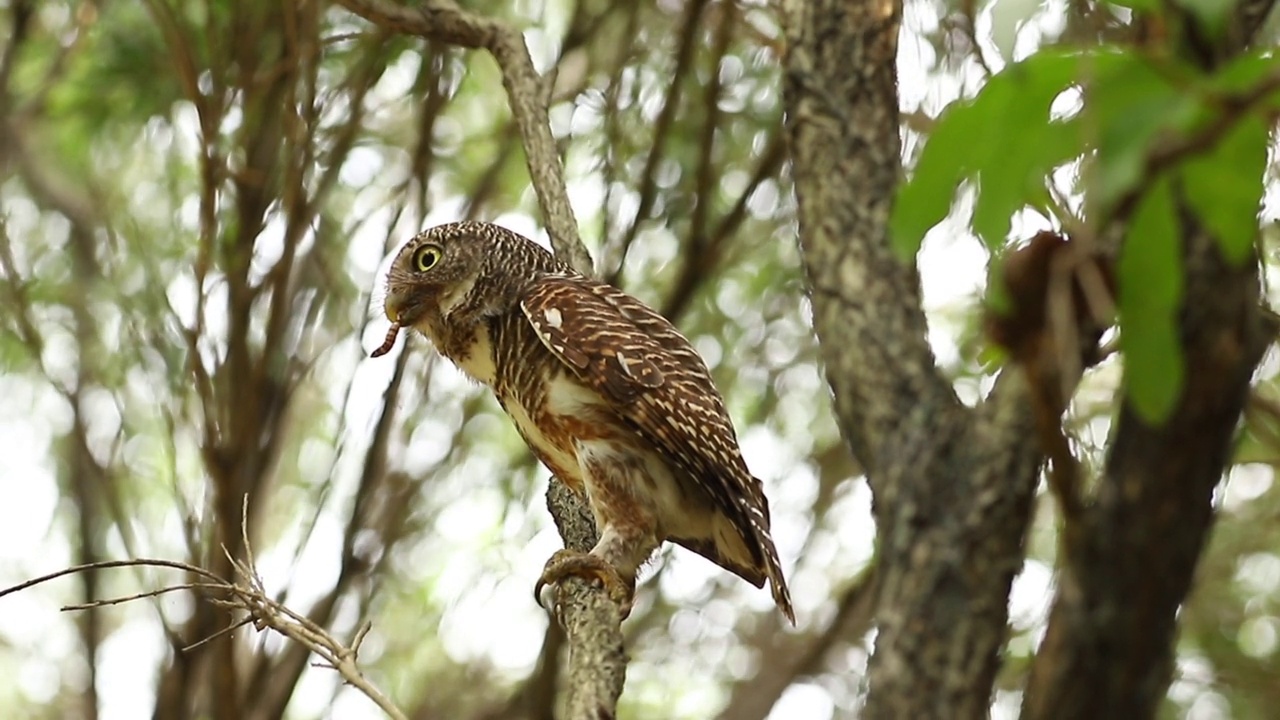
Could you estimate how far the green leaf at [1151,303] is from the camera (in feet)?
3.66

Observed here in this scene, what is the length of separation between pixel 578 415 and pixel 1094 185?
2.85 m

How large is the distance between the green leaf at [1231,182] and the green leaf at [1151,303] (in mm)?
24

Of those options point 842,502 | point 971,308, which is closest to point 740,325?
point 842,502

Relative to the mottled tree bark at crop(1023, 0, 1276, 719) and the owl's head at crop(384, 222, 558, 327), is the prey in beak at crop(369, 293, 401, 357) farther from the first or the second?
the mottled tree bark at crop(1023, 0, 1276, 719)

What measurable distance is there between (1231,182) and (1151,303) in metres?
0.11

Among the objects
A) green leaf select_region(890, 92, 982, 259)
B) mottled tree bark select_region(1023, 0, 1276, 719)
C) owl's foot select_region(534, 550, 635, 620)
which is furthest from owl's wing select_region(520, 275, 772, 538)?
green leaf select_region(890, 92, 982, 259)

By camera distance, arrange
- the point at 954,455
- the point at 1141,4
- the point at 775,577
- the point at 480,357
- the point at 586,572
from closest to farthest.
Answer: the point at 1141,4
the point at 954,455
the point at 586,572
the point at 775,577
the point at 480,357

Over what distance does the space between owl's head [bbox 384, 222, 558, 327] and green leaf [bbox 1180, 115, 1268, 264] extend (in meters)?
3.14

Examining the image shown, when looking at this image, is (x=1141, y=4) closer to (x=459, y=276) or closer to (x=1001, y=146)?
(x=1001, y=146)

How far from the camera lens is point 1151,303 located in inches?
44.2

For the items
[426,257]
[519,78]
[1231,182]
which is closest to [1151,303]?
[1231,182]

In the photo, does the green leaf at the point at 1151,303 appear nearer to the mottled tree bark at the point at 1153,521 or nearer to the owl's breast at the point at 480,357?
the mottled tree bark at the point at 1153,521

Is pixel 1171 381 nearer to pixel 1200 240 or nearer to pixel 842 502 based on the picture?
pixel 1200 240

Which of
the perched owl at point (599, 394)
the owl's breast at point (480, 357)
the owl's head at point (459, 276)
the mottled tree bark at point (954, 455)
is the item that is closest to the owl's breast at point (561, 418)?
the perched owl at point (599, 394)
